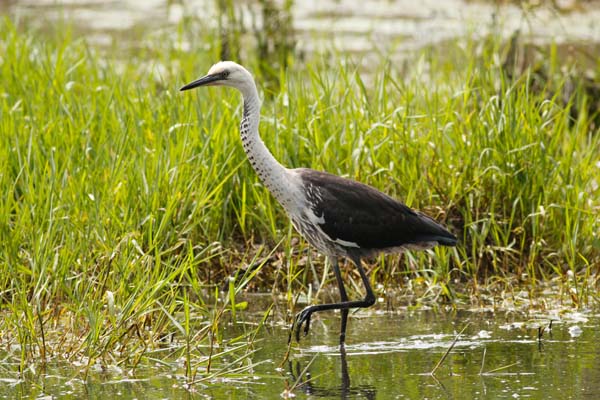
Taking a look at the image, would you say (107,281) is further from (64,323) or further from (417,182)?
(417,182)

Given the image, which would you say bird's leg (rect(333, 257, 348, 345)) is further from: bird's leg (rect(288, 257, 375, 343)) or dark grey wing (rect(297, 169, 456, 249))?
dark grey wing (rect(297, 169, 456, 249))

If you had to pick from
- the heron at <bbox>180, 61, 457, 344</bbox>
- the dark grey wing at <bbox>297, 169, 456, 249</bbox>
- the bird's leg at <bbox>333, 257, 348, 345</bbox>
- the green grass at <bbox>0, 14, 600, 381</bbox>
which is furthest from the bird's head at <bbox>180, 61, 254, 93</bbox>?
the bird's leg at <bbox>333, 257, 348, 345</bbox>

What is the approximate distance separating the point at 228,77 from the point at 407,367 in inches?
71.3

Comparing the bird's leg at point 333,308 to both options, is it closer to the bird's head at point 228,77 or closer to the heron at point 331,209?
the heron at point 331,209

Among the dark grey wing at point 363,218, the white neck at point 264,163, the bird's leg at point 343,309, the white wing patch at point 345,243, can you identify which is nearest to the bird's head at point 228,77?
the white neck at point 264,163

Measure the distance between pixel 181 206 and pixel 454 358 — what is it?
6.52 feet

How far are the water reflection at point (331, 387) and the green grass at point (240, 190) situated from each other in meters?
0.40

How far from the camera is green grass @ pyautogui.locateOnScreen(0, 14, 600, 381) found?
6086 mm

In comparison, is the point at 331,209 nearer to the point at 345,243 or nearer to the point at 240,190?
the point at 345,243

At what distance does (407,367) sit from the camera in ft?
18.3

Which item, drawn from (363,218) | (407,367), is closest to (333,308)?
(363,218)

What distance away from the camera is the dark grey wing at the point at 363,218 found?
20.6 feet

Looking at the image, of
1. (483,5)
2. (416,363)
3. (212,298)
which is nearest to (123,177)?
(212,298)

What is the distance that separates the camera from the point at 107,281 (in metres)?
5.94
